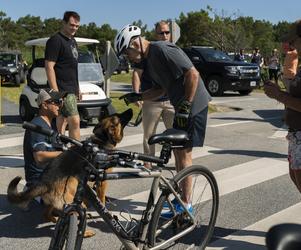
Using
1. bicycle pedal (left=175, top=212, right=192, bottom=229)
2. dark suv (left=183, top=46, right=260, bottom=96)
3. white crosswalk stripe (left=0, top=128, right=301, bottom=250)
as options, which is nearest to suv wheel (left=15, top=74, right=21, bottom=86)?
dark suv (left=183, top=46, right=260, bottom=96)

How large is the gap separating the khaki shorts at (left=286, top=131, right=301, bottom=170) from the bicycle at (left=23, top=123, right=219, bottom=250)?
0.67 metres

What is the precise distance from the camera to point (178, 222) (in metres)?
3.70

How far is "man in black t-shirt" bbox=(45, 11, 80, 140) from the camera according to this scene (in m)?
6.14

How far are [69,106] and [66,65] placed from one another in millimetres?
587

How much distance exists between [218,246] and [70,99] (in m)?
2.77

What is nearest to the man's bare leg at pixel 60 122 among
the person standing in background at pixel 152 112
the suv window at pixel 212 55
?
the person standing in background at pixel 152 112

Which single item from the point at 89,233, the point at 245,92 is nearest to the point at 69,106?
the point at 89,233

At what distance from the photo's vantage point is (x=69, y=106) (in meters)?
6.11

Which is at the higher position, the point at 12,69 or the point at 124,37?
the point at 124,37

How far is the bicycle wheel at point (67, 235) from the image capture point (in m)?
2.68

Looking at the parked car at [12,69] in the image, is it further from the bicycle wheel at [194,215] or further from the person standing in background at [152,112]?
the bicycle wheel at [194,215]

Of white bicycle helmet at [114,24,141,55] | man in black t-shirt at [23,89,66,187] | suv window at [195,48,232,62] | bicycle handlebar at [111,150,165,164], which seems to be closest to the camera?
bicycle handlebar at [111,150,165,164]

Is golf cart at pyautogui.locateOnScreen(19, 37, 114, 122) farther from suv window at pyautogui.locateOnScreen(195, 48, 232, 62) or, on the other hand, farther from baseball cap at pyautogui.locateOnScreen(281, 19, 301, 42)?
suv window at pyautogui.locateOnScreen(195, 48, 232, 62)

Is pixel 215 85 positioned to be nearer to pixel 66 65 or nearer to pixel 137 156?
pixel 66 65
